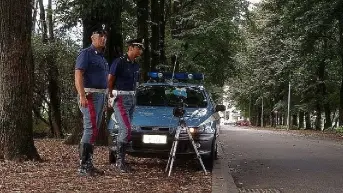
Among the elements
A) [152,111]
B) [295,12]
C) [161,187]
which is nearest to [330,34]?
[295,12]

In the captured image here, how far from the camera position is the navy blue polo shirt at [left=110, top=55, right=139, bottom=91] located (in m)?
7.93

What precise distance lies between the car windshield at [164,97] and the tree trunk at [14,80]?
8.00 feet

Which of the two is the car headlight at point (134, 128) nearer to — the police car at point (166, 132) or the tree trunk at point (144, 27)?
the police car at point (166, 132)

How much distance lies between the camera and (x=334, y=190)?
23.9 feet

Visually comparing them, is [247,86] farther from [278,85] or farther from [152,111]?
[152,111]

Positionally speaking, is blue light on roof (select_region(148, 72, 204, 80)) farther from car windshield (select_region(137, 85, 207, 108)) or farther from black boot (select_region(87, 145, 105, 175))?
black boot (select_region(87, 145, 105, 175))

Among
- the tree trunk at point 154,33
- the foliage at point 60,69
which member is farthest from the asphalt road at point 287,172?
the foliage at point 60,69

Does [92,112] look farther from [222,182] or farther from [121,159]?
[222,182]

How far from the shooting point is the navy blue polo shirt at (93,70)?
6.88 m

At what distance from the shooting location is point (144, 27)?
663 inches

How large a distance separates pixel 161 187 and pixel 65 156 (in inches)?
144

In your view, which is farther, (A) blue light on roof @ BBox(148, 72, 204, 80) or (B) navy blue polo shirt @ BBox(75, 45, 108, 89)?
(A) blue light on roof @ BBox(148, 72, 204, 80)

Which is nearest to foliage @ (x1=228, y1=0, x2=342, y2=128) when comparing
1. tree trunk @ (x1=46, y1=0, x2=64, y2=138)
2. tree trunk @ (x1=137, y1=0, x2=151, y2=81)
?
tree trunk @ (x1=137, y1=0, x2=151, y2=81)

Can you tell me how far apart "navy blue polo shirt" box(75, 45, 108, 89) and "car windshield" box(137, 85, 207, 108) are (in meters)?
2.58
